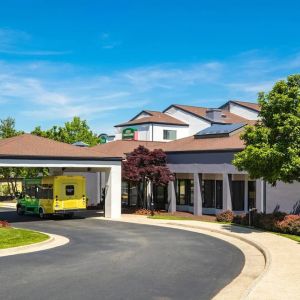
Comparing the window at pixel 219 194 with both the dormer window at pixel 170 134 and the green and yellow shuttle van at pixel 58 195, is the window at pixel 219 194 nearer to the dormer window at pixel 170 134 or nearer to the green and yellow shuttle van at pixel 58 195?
→ the green and yellow shuttle van at pixel 58 195

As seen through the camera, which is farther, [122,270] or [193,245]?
[193,245]

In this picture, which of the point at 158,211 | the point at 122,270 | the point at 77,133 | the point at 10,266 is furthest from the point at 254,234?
the point at 77,133

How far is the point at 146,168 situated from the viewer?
40.3 metres

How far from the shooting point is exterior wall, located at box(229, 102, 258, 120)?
253 feet

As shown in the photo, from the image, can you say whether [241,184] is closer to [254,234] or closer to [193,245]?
[254,234]

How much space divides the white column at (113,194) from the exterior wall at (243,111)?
4312 centimetres

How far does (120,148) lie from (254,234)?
83.1 feet

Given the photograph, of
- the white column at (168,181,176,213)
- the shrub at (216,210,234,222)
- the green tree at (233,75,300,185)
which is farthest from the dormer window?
the green tree at (233,75,300,185)

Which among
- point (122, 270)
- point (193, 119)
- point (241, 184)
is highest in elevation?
point (193, 119)

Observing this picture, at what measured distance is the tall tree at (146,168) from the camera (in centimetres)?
4012

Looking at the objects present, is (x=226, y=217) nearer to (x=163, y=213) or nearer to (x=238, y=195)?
(x=238, y=195)

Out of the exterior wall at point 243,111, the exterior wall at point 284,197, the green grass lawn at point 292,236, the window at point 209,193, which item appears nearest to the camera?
the green grass lawn at point 292,236

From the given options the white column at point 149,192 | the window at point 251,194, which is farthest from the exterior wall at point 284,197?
the white column at point 149,192

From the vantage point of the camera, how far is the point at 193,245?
899 inches
